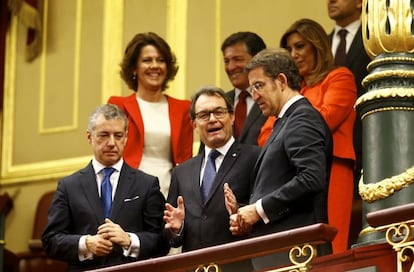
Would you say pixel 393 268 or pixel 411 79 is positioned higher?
pixel 411 79

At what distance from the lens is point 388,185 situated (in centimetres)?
561

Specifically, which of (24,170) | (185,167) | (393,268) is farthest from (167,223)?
(24,170)

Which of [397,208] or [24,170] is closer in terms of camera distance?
A: [397,208]

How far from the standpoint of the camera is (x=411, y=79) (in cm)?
579

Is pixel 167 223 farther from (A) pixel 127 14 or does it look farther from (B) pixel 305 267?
(A) pixel 127 14

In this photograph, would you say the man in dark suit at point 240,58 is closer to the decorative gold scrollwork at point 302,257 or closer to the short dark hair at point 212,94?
the short dark hair at point 212,94

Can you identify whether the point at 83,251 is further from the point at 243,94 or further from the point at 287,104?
the point at 243,94

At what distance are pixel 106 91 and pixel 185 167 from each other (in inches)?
130

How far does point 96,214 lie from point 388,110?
159 centimetres

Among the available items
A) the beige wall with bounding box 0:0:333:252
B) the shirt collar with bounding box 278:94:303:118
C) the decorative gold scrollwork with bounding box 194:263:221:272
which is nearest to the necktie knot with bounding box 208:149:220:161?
the shirt collar with bounding box 278:94:303:118

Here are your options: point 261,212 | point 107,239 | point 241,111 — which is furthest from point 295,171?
point 241,111

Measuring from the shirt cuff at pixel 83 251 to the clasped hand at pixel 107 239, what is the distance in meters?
0.04

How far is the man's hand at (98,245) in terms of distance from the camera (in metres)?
6.12

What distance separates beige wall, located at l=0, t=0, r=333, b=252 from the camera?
9.31 m
